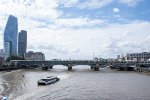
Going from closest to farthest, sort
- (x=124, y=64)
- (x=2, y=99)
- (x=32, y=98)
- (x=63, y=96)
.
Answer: (x=2, y=99)
(x=32, y=98)
(x=63, y=96)
(x=124, y=64)

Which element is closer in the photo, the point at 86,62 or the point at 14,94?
the point at 14,94

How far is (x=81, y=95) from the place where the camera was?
68.5m

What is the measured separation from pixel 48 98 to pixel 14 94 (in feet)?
27.3

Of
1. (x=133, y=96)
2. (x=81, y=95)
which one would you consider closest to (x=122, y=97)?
(x=133, y=96)

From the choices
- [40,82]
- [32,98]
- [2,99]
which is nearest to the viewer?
[2,99]

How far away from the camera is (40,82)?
91938 millimetres

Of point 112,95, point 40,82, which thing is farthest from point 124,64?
point 112,95

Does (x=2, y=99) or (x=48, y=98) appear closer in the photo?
(x=2, y=99)

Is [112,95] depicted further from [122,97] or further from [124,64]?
[124,64]

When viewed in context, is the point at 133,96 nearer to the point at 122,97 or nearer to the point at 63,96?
the point at 122,97

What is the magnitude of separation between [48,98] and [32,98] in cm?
305

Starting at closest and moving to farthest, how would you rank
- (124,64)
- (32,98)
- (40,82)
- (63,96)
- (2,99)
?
(2,99), (32,98), (63,96), (40,82), (124,64)

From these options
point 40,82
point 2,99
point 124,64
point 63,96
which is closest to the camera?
point 2,99

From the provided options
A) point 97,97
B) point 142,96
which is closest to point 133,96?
point 142,96
